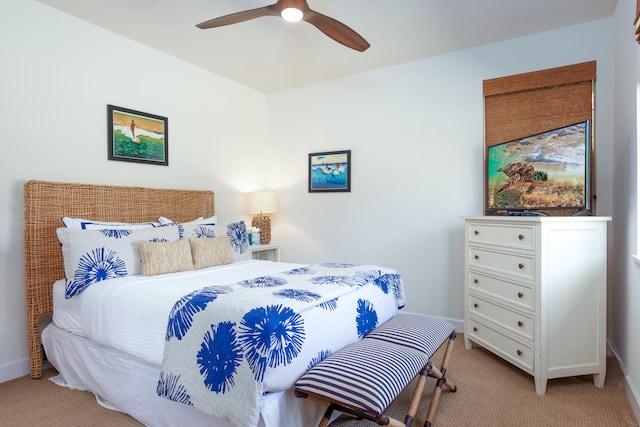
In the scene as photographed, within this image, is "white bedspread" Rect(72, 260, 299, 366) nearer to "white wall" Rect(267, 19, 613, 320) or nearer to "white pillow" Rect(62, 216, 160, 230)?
"white pillow" Rect(62, 216, 160, 230)

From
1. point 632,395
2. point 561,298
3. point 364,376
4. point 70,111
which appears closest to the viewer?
point 364,376

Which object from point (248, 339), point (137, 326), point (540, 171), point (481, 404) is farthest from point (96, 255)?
point (540, 171)

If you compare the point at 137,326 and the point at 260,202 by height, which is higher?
the point at 260,202

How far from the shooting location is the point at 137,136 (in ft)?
10.7

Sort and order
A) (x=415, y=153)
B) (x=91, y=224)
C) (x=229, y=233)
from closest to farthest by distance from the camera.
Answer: (x=91, y=224), (x=229, y=233), (x=415, y=153)

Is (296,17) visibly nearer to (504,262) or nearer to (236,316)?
(236,316)

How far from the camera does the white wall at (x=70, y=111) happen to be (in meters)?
2.51

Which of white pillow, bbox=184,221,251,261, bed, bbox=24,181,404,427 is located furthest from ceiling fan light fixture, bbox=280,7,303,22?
white pillow, bbox=184,221,251,261

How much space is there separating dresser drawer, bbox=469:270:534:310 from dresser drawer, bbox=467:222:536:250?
10.1 inches

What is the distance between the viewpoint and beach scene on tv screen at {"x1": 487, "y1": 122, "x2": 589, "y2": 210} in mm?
2525

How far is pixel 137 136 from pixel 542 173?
328 cm

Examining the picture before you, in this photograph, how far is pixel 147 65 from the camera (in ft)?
11.0

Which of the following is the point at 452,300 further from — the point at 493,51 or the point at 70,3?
the point at 70,3

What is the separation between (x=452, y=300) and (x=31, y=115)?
3.70m
